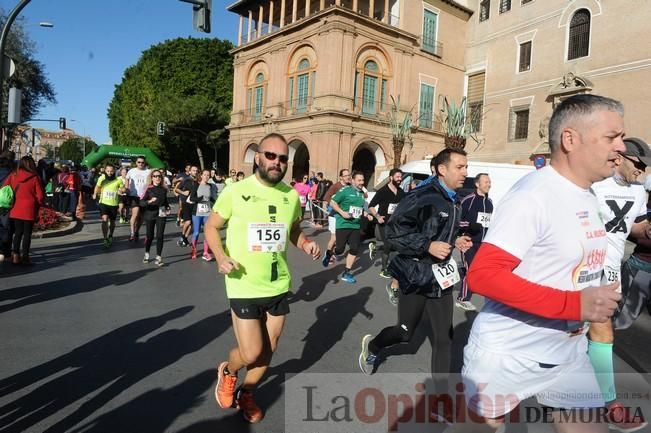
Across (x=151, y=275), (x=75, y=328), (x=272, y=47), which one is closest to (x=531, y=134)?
(x=272, y=47)

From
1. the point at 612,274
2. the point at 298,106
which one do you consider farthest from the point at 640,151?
the point at 298,106

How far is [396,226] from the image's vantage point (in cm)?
380

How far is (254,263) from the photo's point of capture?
330 cm

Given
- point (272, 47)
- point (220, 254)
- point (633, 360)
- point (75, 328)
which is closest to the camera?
point (220, 254)

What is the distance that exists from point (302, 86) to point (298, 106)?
1.32m

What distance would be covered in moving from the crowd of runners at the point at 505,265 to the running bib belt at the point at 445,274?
11mm

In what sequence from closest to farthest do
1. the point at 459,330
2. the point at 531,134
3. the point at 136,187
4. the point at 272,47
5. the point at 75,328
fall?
the point at 75,328
the point at 459,330
the point at 136,187
the point at 531,134
the point at 272,47

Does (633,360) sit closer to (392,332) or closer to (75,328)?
(392,332)

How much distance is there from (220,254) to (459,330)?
3589 millimetres

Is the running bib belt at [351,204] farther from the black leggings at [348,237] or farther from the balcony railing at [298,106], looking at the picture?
the balcony railing at [298,106]

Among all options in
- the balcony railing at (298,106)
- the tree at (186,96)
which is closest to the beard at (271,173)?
the balcony railing at (298,106)

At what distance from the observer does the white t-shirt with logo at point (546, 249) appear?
72.2 inches

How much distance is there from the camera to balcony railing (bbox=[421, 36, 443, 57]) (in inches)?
1240

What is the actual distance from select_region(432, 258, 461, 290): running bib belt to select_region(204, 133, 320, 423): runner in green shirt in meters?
1.18
